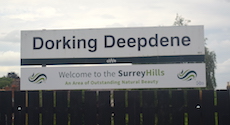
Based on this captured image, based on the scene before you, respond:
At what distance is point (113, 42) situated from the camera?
995 cm

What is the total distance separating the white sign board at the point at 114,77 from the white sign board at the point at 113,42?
0.38m

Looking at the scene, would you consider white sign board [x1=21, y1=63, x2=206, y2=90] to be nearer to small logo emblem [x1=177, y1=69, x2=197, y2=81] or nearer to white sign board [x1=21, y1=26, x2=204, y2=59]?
small logo emblem [x1=177, y1=69, x2=197, y2=81]

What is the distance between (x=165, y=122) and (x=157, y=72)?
4.45 feet

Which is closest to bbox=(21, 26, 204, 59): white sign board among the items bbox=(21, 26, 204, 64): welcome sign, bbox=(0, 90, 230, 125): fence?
bbox=(21, 26, 204, 64): welcome sign

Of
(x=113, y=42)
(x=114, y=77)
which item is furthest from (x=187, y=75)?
(x=113, y=42)

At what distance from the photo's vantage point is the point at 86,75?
981 centimetres

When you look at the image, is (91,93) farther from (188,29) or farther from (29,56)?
(188,29)

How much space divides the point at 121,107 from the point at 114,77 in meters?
0.83

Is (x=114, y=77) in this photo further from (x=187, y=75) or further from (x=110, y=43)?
(x=187, y=75)

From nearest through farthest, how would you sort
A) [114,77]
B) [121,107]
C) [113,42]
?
[121,107] → [114,77] → [113,42]

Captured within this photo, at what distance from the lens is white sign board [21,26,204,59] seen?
32.3 ft

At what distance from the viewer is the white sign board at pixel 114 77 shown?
31.8ft

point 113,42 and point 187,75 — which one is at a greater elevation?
point 113,42

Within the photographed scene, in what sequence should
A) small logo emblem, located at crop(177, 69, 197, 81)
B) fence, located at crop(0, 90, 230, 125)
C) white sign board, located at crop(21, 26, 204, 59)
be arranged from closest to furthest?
fence, located at crop(0, 90, 230, 125)
small logo emblem, located at crop(177, 69, 197, 81)
white sign board, located at crop(21, 26, 204, 59)
